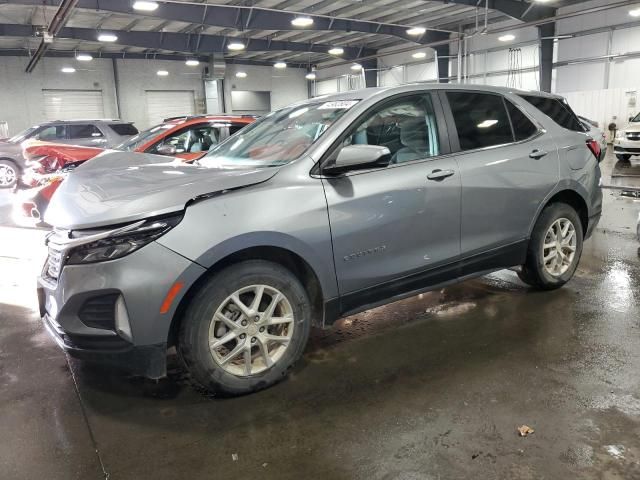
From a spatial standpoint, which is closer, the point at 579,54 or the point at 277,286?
the point at 277,286

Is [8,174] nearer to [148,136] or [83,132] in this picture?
[83,132]

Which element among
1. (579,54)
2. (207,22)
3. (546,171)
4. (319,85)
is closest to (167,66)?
(319,85)

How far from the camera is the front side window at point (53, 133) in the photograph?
13156mm

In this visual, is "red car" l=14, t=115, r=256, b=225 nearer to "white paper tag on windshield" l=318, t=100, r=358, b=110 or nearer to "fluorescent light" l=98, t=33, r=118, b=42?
"white paper tag on windshield" l=318, t=100, r=358, b=110

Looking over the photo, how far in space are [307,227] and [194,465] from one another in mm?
1259

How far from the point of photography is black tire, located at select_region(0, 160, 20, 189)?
38.3 ft

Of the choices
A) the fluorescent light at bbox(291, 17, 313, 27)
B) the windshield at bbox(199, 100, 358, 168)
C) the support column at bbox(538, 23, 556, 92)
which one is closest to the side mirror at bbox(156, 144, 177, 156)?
the windshield at bbox(199, 100, 358, 168)

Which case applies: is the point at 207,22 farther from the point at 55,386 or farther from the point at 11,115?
the point at 55,386

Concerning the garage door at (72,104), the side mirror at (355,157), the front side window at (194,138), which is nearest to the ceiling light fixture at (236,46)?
the garage door at (72,104)

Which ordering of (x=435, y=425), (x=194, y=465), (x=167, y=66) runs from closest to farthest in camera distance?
(x=194, y=465), (x=435, y=425), (x=167, y=66)

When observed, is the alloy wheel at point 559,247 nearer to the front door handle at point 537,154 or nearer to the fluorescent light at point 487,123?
the front door handle at point 537,154

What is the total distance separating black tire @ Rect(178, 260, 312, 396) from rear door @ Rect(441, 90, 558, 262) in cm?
130

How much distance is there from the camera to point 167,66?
82.2 ft

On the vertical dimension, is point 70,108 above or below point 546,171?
above
